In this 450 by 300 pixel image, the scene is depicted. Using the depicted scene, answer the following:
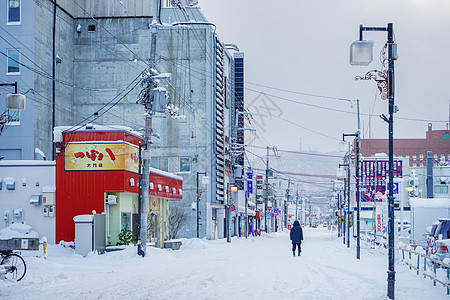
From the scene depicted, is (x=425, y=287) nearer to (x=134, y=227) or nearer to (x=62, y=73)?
(x=134, y=227)

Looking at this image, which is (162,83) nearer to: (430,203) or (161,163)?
(161,163)

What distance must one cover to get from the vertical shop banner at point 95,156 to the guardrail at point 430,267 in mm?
14115

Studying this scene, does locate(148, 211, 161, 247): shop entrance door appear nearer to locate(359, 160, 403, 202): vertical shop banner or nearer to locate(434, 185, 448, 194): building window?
locate(359, 160, 403, 202): vertical shop banner

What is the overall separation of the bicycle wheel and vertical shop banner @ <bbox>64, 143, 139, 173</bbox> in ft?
45.2

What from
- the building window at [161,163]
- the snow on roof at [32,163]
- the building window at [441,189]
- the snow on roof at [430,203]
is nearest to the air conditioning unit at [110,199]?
the snow on roof at [32,163]

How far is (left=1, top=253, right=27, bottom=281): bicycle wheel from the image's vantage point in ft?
57.7

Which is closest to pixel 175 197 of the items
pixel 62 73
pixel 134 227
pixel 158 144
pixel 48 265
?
pixel 134 227

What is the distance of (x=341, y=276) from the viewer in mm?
21156

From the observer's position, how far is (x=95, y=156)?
107ft

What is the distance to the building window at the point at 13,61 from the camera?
48.0 m

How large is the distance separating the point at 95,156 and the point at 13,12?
2118 centimetres

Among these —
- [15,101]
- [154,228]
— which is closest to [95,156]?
[154,228]

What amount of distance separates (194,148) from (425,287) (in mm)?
41957

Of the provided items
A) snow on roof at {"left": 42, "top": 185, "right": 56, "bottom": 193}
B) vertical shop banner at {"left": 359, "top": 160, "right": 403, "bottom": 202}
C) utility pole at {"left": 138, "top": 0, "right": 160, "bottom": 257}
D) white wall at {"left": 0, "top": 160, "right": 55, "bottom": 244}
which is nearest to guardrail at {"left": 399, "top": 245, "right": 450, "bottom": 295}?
utility pole at {"left": 138, "top": 0, "right": 160, "bottom": 257}
